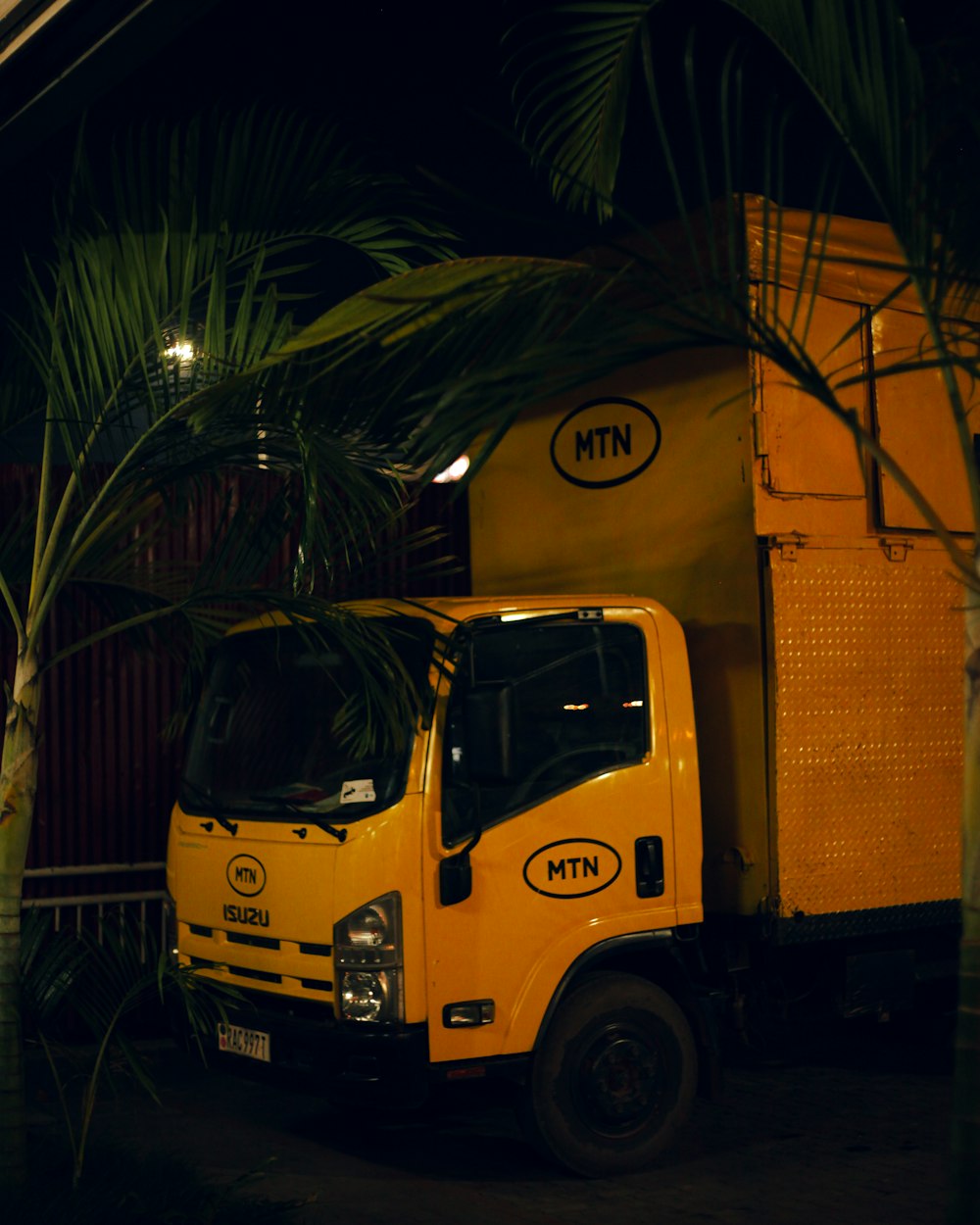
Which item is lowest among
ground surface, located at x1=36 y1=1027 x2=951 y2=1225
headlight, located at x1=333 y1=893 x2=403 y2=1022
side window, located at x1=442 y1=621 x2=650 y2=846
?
ground surface, located at x1=36 y1=1027 x2=951 y2=1225

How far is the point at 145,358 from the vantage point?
205 inches

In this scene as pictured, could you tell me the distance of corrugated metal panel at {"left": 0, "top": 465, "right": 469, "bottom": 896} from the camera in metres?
8.37

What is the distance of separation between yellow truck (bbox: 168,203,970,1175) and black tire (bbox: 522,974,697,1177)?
1 cm

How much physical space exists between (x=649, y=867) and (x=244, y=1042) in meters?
1.69

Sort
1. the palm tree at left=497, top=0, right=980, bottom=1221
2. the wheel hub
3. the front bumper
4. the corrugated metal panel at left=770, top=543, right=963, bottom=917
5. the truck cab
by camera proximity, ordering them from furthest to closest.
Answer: the corrugated metal panel at left=770, top=543, right=963, bottom=917
the wheel hub
the truck cab
the front bumper
the palm tree at left=497, top=0, right=980, bottom=1221

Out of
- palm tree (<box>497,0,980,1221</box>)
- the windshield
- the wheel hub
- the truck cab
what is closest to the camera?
palm tree (<box>497,0,980,1221</box>)

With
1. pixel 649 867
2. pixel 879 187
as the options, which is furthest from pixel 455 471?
pixel 879 187

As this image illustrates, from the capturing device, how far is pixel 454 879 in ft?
18.9

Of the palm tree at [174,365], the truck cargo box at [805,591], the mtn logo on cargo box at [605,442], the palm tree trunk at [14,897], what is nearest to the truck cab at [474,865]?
the truck cargo box at [805,591]

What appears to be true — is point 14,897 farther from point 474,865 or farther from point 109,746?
point 109,746

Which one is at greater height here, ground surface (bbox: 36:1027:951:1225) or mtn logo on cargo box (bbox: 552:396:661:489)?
mtn logo on cargo box (bbox: 552:396:661:489)

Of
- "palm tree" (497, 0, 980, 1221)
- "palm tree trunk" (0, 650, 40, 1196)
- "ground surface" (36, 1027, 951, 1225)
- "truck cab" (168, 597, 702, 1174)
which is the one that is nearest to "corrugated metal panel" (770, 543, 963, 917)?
"truck cab" (168, 597, 702, 1174)

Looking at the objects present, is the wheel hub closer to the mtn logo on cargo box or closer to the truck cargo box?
the truck cargo box

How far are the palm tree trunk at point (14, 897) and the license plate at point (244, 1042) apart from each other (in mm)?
1116
